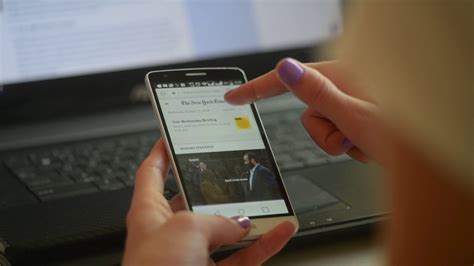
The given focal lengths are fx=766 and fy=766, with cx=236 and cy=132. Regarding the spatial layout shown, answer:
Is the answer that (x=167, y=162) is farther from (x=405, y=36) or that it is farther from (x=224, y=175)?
(x=405, y=36)

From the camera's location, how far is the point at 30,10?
0.97 m

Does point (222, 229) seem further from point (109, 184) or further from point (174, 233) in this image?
point (109, 184)

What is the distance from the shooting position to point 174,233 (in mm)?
577

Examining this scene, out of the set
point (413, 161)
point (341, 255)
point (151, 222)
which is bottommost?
point (341, 255)

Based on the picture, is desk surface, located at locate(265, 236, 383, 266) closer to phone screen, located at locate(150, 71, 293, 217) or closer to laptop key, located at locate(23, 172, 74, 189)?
phone screen, located at locate(150, 71, 293, 217)

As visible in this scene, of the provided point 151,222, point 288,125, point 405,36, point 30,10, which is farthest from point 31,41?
point 405,36

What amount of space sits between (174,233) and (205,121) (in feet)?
0.58

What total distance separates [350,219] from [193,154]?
162 millimetres

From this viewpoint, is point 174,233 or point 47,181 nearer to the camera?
point 174,233

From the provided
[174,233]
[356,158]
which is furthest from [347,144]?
[174,233]

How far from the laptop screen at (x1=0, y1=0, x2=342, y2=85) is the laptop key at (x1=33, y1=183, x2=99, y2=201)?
24 centimetres

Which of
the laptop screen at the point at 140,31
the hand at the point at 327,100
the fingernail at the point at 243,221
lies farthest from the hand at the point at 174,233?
the laptop screen at the point at 140,31

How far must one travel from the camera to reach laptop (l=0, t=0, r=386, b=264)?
770 millimetres

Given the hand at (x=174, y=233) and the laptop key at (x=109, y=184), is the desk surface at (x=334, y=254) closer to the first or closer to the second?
the hand at (x=174, y=233)
